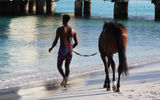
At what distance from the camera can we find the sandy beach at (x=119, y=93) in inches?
348

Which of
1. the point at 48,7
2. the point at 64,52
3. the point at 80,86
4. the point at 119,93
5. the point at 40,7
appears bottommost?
the point at 48,7

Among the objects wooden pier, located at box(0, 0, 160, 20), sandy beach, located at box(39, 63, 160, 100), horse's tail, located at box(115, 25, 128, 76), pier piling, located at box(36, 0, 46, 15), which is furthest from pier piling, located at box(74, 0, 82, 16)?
horse's tail, located at box(115, 25, 128, 76)

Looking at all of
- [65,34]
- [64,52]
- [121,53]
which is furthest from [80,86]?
[121,53]

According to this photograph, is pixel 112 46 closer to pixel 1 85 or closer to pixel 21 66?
pixel 1 85

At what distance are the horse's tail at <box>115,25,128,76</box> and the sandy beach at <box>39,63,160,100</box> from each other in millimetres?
492

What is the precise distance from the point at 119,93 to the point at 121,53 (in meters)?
0.81

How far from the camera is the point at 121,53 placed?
906 centimetres

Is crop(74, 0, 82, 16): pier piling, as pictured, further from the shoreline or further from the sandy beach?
the sandy beach

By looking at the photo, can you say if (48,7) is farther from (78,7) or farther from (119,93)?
(119,93)

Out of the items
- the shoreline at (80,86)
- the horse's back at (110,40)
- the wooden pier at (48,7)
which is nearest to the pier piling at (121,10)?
the wooden pier at (48,7)

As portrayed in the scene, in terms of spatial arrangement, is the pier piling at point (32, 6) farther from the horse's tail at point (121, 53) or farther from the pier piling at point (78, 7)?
the horse's tail at point (121, 53)

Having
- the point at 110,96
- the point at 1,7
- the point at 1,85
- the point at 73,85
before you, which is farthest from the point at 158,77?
the point at 1,7

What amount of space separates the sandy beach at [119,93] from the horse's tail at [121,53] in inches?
19.4

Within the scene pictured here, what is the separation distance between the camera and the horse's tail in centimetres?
899
